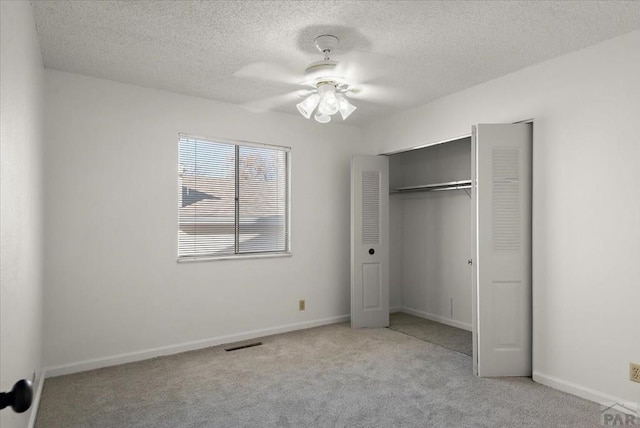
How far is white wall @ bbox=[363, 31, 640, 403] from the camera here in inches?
109

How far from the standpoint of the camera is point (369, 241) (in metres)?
4.94

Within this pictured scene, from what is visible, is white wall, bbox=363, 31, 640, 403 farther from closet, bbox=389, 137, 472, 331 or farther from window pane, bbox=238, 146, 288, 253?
window pane, bbox=238, 146, 288, 253

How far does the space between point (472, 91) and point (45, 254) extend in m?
4.16

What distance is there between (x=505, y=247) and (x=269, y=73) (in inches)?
100

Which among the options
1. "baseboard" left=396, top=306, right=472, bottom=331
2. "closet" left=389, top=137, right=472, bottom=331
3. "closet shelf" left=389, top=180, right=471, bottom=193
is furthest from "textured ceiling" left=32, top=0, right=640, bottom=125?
"baseboard" left=396, top=306, right=472, bottom=331

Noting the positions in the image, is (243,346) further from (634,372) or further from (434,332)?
(634,372)

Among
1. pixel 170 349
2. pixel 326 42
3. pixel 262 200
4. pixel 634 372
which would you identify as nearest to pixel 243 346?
pixel 170 349

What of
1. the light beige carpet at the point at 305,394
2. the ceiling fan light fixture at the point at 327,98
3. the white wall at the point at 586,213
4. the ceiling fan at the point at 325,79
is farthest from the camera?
the ceiling fan light fixture at the point at 327,98

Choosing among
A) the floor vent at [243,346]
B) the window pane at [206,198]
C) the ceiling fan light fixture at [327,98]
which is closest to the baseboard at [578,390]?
the floor vent at [243,346]

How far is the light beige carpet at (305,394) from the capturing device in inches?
104

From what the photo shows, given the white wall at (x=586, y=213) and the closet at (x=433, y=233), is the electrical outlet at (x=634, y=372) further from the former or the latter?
the closet at (x=433, y=233)

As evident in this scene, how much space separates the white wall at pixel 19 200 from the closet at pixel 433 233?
4016 mm

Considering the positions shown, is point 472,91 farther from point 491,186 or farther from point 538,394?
point 538,394

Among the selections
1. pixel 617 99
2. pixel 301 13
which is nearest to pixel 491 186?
pixel 617 99
